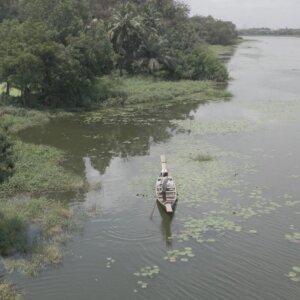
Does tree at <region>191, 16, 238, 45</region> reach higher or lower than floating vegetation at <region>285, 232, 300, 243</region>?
higher

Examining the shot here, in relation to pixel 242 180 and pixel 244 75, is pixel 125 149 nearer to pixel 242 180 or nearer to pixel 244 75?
pixel 242 180

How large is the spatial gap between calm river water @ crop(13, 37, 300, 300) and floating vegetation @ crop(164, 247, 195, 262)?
0.10 ft

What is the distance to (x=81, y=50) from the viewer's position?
116ft

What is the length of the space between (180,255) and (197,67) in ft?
127

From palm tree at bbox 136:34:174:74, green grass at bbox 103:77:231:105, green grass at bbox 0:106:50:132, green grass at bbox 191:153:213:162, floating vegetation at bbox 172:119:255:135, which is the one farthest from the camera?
palm tree at bbox 136:34:174:74

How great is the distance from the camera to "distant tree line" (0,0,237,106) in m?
31.9

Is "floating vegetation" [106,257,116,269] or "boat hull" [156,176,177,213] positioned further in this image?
"boat hull" [156,176,177,213]

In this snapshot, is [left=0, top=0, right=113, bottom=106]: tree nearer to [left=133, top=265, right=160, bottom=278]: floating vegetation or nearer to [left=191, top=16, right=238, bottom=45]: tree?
[left=133, top=265, right=160, bottom=278]: floating vegetation

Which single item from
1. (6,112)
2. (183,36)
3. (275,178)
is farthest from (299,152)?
(183,36)

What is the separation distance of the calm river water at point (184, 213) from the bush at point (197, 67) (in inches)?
725

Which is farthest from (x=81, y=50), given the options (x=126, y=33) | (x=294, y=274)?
(x=294, y=274)

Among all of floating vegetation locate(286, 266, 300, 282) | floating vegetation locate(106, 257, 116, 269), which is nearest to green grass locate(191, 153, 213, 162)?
floating vegetation locate(106, 257, 116, 269)

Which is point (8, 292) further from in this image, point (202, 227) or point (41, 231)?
point (202, 227)

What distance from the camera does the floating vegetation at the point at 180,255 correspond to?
13.2 meters
